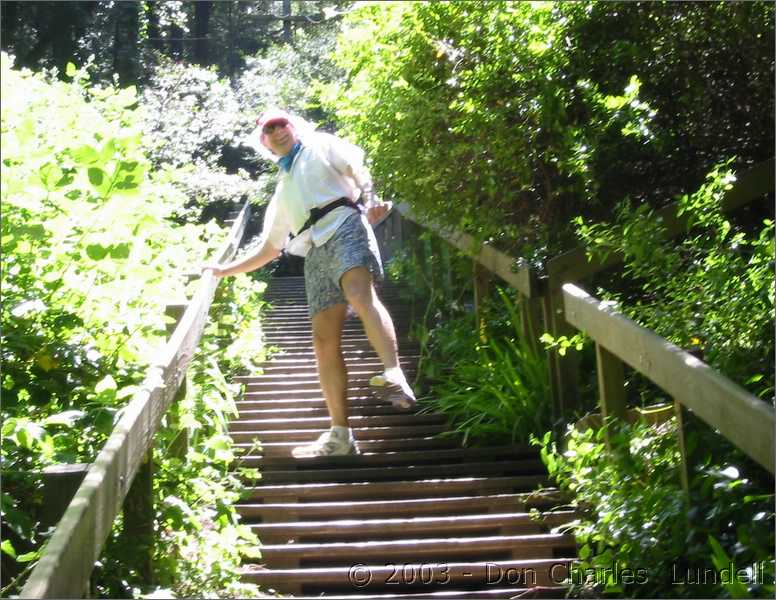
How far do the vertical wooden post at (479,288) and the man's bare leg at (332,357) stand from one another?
171 cm

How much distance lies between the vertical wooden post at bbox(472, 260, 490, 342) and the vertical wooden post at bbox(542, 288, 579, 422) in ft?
4.81

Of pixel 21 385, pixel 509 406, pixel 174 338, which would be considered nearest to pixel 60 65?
pixel 174 338

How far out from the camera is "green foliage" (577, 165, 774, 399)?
12.1 feet

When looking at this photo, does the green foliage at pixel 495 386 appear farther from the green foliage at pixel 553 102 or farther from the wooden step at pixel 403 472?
the green foliage at pixel 553 102

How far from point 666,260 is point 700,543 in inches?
57.3

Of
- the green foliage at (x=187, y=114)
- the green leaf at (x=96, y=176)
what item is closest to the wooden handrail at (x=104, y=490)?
the green leaf at (x=96, y=176)

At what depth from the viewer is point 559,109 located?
17.0 ft

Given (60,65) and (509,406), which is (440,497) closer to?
(509,406)

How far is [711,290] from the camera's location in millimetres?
3992

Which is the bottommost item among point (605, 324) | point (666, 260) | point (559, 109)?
point (605, 324)

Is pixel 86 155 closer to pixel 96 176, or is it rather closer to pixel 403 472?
pixel 96 176

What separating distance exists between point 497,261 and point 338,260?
1173 mm

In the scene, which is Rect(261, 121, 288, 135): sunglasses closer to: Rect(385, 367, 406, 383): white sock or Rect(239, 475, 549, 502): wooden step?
Rect(385, 367, 406, 383): white sock

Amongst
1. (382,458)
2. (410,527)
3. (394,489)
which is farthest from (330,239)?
(410,527)
